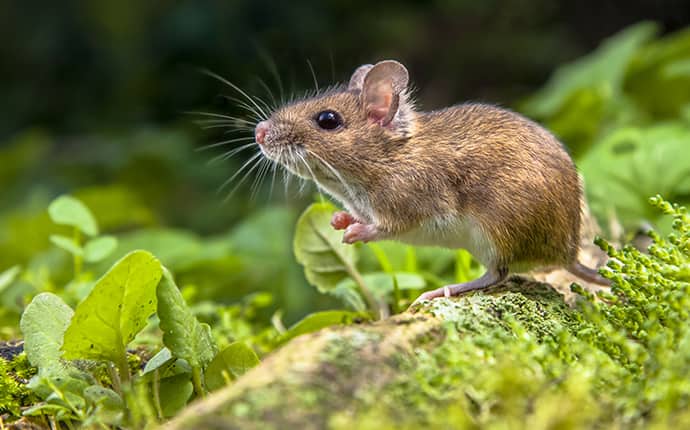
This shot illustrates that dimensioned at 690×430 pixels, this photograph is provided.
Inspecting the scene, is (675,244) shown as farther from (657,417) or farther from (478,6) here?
→ (478,6)

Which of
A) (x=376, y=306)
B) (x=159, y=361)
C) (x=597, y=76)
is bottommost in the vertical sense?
(x=376, y=306)

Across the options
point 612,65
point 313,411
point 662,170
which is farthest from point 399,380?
point 612,65

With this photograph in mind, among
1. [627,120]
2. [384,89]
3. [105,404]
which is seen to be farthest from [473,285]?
[627,120]

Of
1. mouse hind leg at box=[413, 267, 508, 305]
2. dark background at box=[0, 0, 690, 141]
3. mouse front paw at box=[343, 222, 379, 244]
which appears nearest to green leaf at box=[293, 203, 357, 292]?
mouse front paw at box=[343, 222, 379, 244]

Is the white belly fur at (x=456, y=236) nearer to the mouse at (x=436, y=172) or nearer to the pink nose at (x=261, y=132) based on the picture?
the mouse at (x=436, y=172)

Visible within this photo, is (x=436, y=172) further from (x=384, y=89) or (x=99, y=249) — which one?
(x=99, y=249)

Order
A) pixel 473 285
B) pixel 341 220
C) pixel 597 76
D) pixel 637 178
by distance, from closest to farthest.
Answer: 1. pixel 473 285
2. pixel 341 220
3. pixel 637 178
4. pixel 597 76
